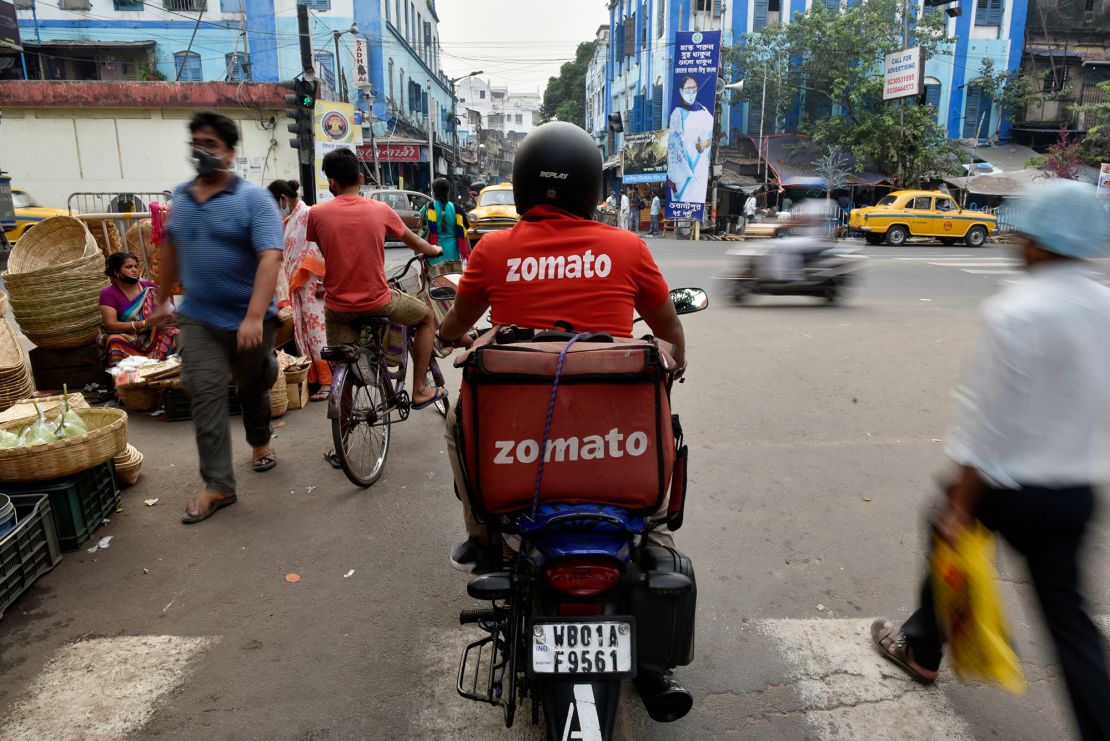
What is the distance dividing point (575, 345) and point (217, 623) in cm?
213

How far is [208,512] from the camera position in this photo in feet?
13.4

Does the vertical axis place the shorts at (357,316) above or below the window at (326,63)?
below

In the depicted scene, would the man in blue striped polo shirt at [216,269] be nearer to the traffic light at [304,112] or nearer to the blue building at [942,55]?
the traffic light at [304,112]

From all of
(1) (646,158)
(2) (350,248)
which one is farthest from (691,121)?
(2) (350,248)

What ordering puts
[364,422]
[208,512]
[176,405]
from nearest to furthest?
[208,512], [364,422], [176,405]

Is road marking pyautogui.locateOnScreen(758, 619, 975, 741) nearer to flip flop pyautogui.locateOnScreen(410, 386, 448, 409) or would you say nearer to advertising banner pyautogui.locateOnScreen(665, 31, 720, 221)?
flip flop pyautogui.locateOnScreen(410, 386, 448, 409)

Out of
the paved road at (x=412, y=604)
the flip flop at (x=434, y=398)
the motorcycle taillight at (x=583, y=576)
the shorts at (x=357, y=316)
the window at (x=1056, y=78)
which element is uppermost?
the window at (x=1056, y=78)

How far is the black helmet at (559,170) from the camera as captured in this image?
2436mm

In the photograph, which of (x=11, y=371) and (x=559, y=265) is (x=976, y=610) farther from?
(x=11, y=371)

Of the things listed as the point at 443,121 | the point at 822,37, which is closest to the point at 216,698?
the point at 822,37

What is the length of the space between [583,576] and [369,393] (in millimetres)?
3119

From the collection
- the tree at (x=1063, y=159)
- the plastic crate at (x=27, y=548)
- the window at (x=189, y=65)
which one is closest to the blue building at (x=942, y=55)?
the tree at (x=1063, y=159)

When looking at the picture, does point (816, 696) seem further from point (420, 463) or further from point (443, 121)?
point (443, 121)

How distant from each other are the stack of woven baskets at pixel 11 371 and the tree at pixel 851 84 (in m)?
29.3
